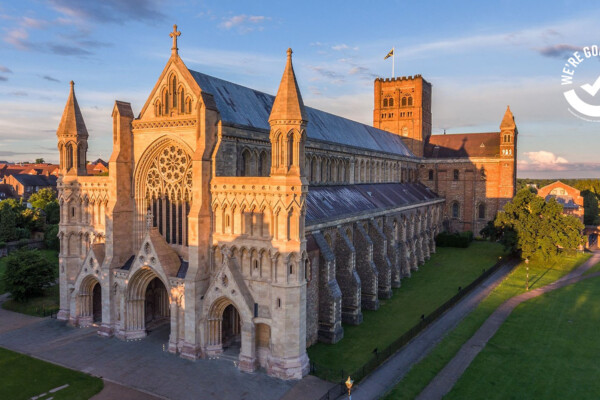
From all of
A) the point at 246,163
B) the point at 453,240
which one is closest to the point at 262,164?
the point at 246,163

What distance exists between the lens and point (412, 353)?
2820 cm

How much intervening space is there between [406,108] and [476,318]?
5091 centimetres

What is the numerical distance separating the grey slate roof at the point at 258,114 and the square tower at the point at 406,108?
20.6 metres

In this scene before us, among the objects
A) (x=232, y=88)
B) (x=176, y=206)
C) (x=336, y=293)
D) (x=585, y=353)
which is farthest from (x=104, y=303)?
(x=585, y=353)

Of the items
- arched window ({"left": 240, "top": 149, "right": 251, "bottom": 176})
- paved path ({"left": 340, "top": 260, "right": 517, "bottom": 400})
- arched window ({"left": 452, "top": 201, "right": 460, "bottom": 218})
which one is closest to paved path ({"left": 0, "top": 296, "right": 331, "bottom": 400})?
paved path ({"left": 340, "top": 260, "right": 517, "bottom": 400})

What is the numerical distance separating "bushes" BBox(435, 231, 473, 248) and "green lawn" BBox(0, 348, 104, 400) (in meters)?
53.1

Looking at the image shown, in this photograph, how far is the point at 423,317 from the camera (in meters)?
33.0

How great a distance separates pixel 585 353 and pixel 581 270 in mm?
27948

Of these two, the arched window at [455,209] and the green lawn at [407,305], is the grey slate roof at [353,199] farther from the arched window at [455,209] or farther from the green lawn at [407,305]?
the arched window at [455,209]

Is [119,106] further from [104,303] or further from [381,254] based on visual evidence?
[381,254]

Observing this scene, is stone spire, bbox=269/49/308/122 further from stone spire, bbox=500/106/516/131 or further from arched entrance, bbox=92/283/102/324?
stone spire, bbox=500/106/516/131

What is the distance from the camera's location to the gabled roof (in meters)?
73.8

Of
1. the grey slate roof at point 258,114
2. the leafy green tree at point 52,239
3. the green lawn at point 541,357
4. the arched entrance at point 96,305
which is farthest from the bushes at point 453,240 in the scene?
the leafy green tree at point 52,239

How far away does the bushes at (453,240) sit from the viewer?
210 ft
